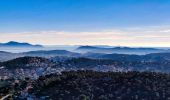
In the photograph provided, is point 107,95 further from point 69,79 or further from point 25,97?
point 69,79

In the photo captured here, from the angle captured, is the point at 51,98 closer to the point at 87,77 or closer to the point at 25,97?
the point at 25,97

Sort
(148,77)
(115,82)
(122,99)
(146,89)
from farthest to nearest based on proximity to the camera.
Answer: (148,77) < (115,82) < (146,89) < (122,99)

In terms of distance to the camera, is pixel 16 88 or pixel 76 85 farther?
pixel 16 88

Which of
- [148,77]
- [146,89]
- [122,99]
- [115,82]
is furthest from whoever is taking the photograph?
[148,77]

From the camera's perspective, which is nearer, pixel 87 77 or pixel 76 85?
pixel 76 85

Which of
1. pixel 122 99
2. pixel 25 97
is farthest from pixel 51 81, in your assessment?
pixel 122 99

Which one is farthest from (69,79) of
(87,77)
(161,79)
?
(161,79)
